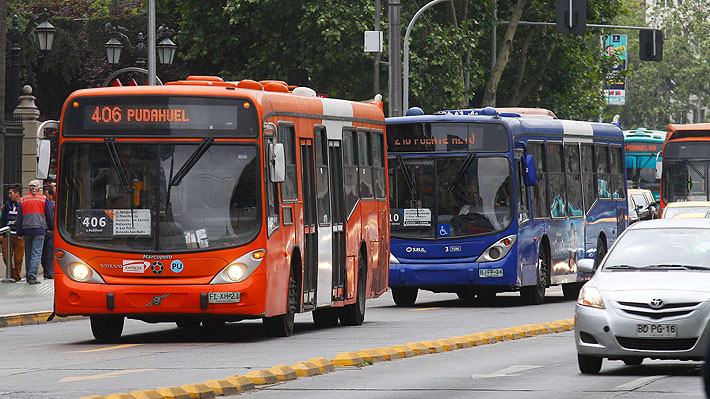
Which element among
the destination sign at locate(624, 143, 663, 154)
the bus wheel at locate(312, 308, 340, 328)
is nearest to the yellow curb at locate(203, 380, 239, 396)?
the bus wheel at locate(312, 308, 340, 328)

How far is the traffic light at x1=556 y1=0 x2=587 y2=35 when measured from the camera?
40.7 m

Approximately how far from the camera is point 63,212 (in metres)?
17.4

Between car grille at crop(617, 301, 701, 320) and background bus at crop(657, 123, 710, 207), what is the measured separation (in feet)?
95.1

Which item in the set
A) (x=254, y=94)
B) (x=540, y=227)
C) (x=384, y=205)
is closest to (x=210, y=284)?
(x=254, y=94)

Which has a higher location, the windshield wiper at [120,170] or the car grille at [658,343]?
the windshield wiper at [120,170]

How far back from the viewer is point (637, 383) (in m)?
13.4

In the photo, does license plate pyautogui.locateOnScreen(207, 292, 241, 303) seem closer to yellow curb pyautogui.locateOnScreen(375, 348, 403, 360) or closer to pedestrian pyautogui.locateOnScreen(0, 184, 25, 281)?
yellow curb pyautogui.locateOnScreen(375, 348, 403, 360)

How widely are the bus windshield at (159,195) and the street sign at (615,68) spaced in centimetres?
4725

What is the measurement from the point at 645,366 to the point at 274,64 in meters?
36.9

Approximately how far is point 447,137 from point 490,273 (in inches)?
86.5

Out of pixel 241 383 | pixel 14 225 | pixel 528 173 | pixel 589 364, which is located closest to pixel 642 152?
pixel 14 225

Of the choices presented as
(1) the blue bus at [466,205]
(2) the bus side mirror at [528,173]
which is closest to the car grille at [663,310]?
(1) the blue bus at [466,205]

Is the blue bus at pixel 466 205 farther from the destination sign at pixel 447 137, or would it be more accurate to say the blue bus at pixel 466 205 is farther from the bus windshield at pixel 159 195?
the bus windshield at pixel 159 195

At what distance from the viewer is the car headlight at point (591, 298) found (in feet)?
45.6
